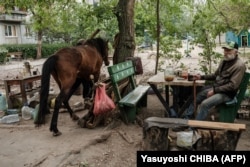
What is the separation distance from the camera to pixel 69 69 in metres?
5.72

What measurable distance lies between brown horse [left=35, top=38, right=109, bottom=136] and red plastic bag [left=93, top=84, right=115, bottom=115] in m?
0.63

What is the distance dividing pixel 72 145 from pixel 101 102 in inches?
36.8

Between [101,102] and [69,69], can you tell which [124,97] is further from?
[69,69]

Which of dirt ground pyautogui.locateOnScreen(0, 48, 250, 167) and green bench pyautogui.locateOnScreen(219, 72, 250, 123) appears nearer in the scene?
dirt ground pyautogui.locateOnScreen(0, 48, 250, 167)

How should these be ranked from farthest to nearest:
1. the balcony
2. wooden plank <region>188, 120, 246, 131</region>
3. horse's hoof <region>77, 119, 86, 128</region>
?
the balcony
horse's hoof <region>77, 119, 86, 128</region>
wooden plank <region>188, 120, 246, 131</region>

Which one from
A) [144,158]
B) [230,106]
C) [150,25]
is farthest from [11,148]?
[150,25]

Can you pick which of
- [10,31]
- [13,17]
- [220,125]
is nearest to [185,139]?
[220,125]

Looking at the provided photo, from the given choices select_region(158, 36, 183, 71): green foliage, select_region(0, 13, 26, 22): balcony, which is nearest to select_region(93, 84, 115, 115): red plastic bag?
select_region(158, 36, 183, 71): green foliage

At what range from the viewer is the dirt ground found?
4.34 metres

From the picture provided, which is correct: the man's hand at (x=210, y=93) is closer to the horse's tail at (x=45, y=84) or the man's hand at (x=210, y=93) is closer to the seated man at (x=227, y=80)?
the seated man at (x=227, y=80)

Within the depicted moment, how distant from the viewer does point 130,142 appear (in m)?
5.08

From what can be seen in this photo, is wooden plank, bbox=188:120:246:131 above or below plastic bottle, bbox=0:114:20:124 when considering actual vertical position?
above

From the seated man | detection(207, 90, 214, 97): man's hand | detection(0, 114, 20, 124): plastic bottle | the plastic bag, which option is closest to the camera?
the plastic bag

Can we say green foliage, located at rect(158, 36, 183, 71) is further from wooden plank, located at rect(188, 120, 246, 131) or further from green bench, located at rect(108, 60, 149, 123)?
wooden plank, located at rect(188, 120, 246, 131)
